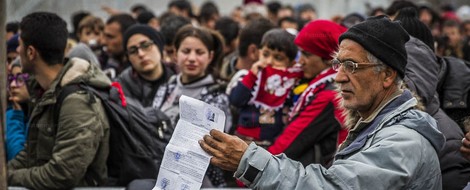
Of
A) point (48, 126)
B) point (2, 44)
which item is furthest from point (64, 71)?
point (2, 44)

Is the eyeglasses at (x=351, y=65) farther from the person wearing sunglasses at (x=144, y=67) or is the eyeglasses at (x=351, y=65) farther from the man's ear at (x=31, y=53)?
the person wearing sunglasses at (x=144, y=67)

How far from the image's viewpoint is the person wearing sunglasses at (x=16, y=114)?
22.2ft

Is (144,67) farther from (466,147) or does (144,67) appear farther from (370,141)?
(370,141)

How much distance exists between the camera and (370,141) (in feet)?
13.7

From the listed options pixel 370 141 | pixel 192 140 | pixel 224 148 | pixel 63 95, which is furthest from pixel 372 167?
pixel 63 95

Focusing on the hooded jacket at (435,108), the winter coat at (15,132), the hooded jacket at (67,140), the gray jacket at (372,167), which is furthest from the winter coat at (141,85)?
the gray jacket at (372,167)

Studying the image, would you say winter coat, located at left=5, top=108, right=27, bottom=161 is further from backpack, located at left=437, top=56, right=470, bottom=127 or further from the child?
backpack, located at left=437, top=56, right=470, bottom=127

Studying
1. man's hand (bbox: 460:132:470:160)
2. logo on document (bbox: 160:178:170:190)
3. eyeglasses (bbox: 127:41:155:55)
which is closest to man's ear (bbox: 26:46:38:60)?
eyeglasses (bbox: 127:41:155:55)

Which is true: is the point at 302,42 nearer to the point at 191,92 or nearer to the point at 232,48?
the point at 191,92

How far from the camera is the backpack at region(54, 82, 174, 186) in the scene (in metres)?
6.35

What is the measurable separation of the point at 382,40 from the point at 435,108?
1.25 metres

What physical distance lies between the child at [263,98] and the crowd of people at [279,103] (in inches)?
0.4

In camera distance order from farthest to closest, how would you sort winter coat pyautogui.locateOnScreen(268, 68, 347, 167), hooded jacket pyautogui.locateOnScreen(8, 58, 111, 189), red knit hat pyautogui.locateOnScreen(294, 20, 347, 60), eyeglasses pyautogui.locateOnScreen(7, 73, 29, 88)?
eyeglasses pyautogui.locateOnScreen(7, 73, 29, 88) < red knit hat pyautogui.locateOnScreen(294, 20, 347, 60) < winter coat pyautogui.locateOnScreen(268, 68, 347, 167) < hooded jacket pyautogui.locateOnScreen(8, 58, 111, 189)

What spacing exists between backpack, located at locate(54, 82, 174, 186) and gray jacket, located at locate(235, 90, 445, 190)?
8.09 feet
